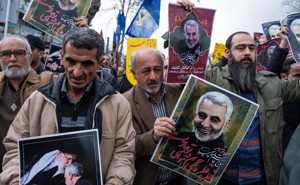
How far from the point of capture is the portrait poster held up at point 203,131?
210 centimetres

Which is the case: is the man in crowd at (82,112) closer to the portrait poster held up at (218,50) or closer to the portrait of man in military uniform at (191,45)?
the portrait of man in military uniform at (191,45)

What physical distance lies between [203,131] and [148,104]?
1.67 ft

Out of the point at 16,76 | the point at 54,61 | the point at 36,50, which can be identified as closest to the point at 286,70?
the point at 16,76

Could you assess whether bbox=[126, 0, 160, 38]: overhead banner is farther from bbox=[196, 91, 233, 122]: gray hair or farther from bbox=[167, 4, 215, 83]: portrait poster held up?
bbox=[196, 91, 233, 122]: gray hair

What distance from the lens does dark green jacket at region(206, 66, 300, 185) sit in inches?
96.0

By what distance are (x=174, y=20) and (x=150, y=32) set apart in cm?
283

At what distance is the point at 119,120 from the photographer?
197 cm

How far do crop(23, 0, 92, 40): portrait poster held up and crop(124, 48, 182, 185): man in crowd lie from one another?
104cm

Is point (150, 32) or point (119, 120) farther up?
point (150, 32)

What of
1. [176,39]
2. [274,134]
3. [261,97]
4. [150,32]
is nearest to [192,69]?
[176,39]

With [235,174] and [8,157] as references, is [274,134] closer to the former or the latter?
[235,174]

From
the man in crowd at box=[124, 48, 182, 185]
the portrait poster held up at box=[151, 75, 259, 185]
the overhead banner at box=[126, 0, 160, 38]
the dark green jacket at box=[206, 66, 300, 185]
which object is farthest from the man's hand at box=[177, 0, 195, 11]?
the overhead banner at box=[126, 0, 160, 38]

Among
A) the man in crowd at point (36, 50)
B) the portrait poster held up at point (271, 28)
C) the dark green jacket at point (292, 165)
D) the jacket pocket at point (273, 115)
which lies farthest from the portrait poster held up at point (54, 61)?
the dark green jacket at point (292, 165)

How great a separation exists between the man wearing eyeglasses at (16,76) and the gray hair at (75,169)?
1158mm
